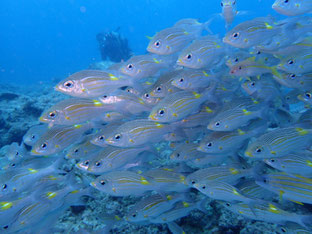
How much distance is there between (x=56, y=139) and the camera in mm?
3838

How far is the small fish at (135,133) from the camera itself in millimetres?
3539

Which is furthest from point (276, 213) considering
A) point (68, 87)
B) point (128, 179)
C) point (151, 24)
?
point (151, 24)

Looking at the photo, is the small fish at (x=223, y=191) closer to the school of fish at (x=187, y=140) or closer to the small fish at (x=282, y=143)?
the school of fish at (x=187, y=140)

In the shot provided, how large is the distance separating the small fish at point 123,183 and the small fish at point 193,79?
182 cm

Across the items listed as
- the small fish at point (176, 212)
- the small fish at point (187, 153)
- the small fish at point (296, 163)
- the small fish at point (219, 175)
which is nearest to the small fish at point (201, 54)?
the small fish at point (187, 153)

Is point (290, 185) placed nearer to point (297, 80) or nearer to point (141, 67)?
point (297, 80)

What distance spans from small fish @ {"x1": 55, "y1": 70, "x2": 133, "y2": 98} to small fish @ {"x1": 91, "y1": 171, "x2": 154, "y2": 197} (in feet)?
4.86

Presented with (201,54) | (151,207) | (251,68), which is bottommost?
(151,207)

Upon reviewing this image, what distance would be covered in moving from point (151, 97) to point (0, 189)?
3.02 meters

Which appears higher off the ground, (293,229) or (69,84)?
(69,84)

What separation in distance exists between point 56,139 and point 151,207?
2.11m

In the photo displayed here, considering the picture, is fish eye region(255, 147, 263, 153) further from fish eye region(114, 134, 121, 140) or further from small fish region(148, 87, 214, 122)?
fish eye region(114, 134, 121, 140)

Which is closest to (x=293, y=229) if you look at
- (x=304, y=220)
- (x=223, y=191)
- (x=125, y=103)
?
(x=304, y=220)

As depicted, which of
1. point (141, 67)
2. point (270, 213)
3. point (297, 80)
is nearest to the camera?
point (270, 213)
